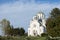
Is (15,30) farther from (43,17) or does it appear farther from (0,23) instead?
(43,17)

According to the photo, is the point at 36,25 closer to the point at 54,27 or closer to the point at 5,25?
the point at 5,25

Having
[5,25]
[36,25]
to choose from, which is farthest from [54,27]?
[36,25]

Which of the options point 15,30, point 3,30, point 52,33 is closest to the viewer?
point 52,33

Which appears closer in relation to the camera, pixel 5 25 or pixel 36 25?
pixel 5 25

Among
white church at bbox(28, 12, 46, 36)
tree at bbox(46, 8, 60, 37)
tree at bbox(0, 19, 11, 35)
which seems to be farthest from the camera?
white church at bbox(28, 12, 46, 36)

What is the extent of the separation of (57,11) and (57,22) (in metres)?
14.5

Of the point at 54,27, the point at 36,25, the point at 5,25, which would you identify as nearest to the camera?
the point at 54,27

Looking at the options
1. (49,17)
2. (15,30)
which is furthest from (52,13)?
(15,30)

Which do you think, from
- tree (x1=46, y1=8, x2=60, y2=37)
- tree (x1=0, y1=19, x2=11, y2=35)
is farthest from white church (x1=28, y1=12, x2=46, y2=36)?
tree (x1=46, y1=8, x2=60, y2=37)

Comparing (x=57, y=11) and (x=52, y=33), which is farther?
(x=57, y=11)

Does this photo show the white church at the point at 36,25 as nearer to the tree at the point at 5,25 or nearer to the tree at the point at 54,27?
the tree at the point at 5,25

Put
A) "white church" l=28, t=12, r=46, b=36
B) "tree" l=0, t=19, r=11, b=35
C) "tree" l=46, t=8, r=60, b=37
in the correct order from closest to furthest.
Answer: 1. "tree" l=46, t=8, r=60, b=37
2. "tree" l=0, t=19, r=11, b=35
3. "white church" l=28, t=12, r=46, b=36

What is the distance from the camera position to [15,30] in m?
68.8

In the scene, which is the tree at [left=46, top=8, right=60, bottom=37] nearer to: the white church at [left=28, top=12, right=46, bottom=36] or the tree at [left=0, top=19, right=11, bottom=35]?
the tree at [left=0, top=19, right=11, bottom=35]
